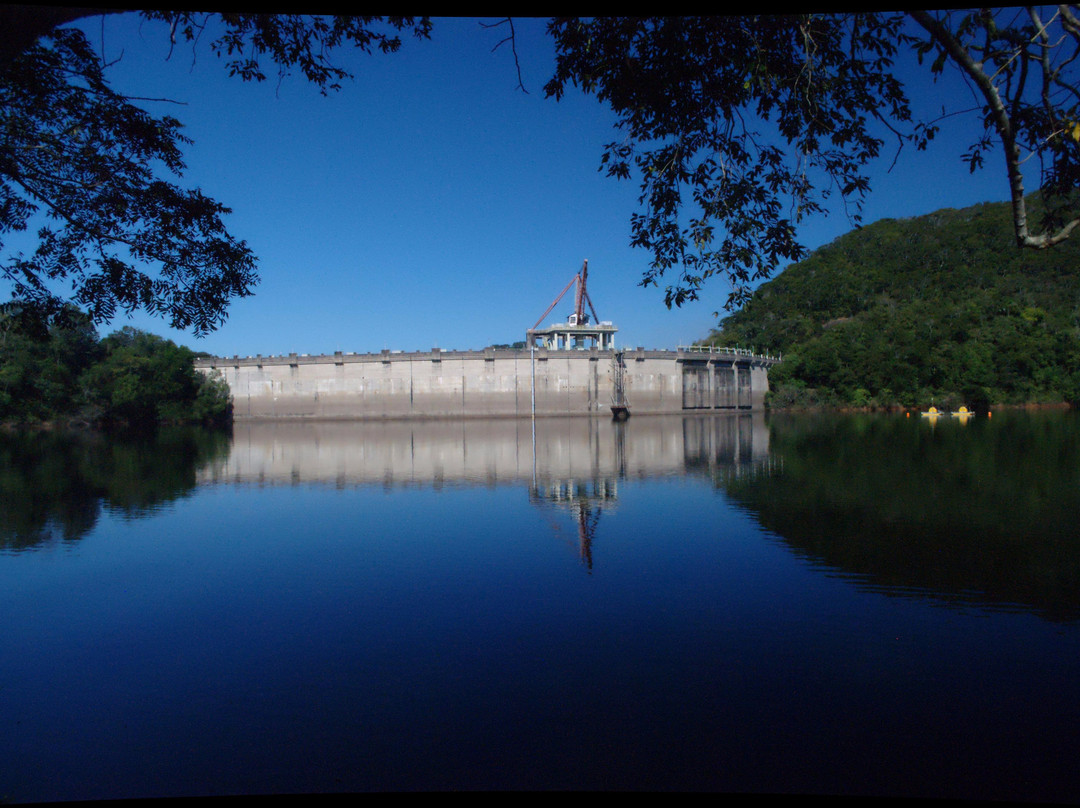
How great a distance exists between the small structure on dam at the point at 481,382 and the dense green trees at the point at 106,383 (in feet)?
13.0

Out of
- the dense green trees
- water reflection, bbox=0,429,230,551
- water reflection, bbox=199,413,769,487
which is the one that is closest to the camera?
water reflection, bbox=0,429,230,551

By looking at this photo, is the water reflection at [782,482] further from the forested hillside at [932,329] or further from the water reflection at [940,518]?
the forested hillside at [932,329]

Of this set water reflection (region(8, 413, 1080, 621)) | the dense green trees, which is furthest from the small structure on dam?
water reflection (region(8, 413, 1080, 621))

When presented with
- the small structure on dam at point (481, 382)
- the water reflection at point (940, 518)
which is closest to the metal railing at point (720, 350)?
the small structure on dam at point (481, 382)

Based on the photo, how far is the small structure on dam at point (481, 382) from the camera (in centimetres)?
6038

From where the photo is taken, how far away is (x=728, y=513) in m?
12.9

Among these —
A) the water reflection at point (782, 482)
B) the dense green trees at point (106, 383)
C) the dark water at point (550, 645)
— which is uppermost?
the dense green trees at point (106, 383)

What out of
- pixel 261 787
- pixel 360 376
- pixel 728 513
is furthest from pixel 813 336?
pixel 261 787

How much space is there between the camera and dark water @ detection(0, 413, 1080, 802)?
14.5 feet

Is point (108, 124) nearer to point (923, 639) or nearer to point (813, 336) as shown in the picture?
point (923, 639)

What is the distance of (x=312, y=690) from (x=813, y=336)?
79094 millimetres

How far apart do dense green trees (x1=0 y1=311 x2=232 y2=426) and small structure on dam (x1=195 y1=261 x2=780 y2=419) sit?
396cm

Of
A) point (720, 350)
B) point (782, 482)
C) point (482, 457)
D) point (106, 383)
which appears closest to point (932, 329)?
point (720, 350)

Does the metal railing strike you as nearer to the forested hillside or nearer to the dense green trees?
the forested hillside
